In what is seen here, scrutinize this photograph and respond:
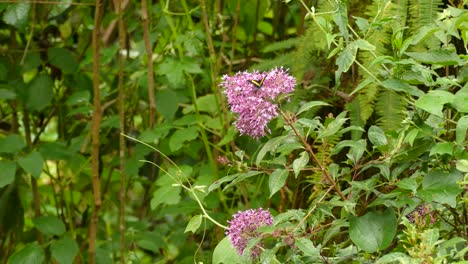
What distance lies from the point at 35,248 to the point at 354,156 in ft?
4.41

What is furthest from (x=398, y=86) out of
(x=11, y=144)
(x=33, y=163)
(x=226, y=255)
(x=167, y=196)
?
(x=11, y=144)

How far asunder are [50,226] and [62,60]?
58cm

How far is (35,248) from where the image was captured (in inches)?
103

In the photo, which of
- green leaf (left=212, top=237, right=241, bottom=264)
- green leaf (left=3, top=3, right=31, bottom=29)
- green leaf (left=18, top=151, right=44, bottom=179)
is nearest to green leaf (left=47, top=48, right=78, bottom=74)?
green leaf (left=3, top=3, right=31, bottom=29)

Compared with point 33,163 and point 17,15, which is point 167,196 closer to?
point 33,163

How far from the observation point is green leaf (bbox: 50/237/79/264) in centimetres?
254

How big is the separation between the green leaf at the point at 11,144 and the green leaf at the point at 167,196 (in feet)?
1.58

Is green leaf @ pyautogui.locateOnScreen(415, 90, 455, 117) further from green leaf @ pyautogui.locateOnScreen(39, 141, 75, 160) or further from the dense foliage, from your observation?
green leaf @ pyautogui.locateOnScreen(39, 141, 75, 160)

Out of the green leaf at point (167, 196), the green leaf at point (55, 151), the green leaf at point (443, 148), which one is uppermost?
the green leaf at point (443, 148)

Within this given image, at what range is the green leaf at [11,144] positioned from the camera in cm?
258

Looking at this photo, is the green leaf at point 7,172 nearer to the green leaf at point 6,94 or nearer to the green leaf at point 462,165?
the green leaf at point 6,94

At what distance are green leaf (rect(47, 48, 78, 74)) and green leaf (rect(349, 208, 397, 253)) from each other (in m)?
1.62

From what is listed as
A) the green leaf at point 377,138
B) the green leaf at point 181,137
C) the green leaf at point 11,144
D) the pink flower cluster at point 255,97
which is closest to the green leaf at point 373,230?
the green leaf at point 377,138

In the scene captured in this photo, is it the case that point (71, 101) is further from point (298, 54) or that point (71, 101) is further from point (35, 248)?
point (298, 54)
